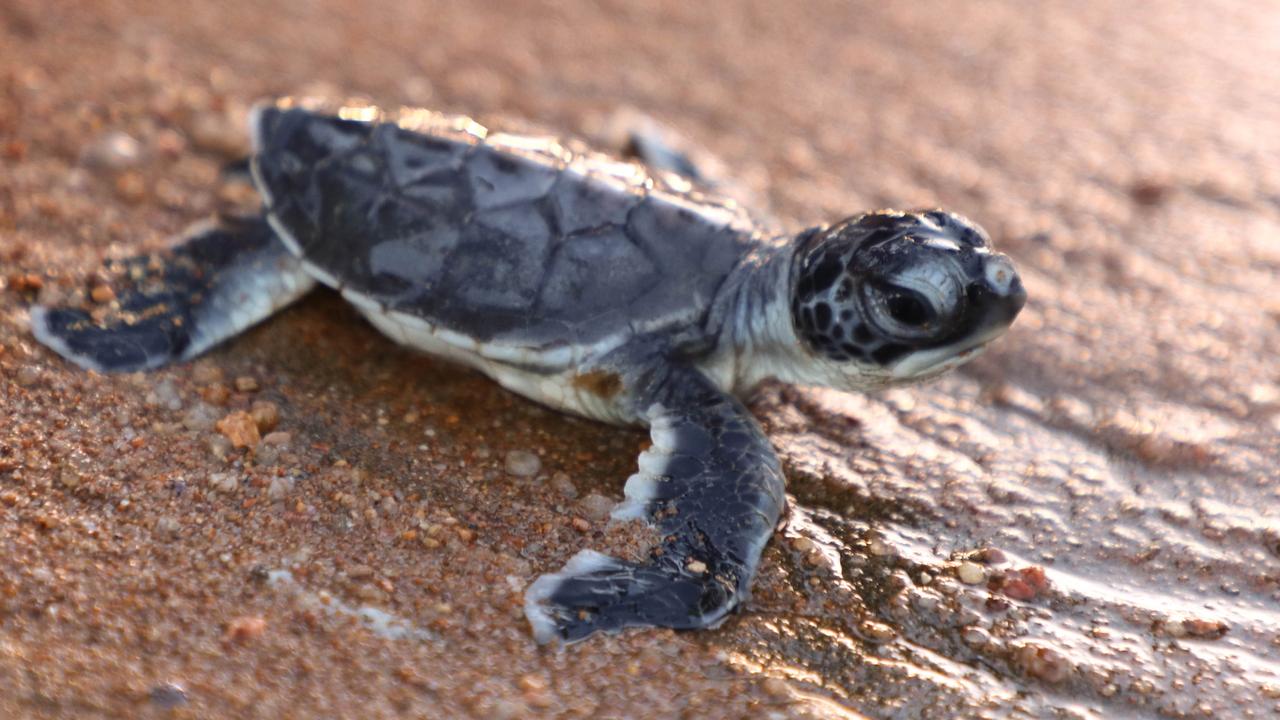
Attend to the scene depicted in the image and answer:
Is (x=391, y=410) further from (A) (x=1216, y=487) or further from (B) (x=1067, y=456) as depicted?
(A) (x=1216, y=487)

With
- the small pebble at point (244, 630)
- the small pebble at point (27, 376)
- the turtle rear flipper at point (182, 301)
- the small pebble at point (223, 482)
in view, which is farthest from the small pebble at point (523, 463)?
the small pebble at point (27, 376)

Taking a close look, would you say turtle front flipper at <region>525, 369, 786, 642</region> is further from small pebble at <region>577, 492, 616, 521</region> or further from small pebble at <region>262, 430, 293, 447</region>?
small pebble at <region>262, 430, 293, 447</region>

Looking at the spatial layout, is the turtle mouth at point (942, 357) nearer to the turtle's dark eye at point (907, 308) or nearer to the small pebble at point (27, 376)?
the turtle's dark eye at point (907, 308)

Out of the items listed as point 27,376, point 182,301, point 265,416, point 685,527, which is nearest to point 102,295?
point 182,301

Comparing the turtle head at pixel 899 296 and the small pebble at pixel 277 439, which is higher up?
the turtle head at pixel 899 296

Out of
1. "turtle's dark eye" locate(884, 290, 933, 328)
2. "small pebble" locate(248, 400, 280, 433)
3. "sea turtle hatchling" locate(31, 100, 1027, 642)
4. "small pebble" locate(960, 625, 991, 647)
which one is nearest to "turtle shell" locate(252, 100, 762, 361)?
"sea turtle hatchling" locate(31, 100, 1027, 642)
